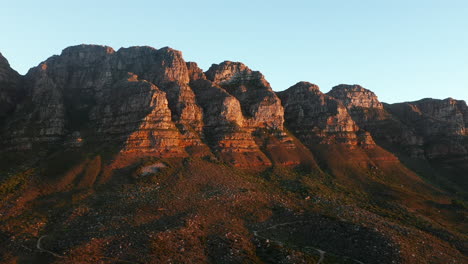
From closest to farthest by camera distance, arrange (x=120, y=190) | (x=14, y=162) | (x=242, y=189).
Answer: (x=120, y=190)
(x=242, y=189)
(x=14, y=162)

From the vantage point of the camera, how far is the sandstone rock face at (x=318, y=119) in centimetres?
14346

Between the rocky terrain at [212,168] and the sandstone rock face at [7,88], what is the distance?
530mm

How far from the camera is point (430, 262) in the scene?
57344 millimetres

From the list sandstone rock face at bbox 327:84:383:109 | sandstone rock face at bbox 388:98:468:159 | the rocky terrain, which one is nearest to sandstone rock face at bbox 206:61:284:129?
the rocky terrain

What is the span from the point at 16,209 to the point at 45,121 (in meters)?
50.0

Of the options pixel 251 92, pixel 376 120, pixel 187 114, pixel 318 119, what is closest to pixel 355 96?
pixel 376 120

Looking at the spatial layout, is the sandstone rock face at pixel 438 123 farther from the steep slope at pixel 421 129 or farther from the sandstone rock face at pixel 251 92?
the sandstone rock face at pixel 251 92

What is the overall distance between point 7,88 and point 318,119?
401 ft

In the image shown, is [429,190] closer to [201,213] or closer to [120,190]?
[201,213]

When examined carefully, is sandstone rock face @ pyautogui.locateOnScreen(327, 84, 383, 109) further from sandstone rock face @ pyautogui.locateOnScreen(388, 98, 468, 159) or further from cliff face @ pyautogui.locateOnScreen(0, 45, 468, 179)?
sandstone rock face @ pyautogui.locateOnScreen(388, 98, 468, 159)

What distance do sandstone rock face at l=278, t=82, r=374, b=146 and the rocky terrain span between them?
0.63 meters

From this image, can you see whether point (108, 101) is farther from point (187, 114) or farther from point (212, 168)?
point (212, 168)

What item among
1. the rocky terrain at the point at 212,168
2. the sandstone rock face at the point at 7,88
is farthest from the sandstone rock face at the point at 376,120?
the sandstone rock face at the point at 7,88

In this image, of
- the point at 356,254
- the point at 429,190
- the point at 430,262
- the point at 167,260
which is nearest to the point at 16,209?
the point at 167,260
